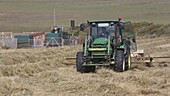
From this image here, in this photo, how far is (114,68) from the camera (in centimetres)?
1802

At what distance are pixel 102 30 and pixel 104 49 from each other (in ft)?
3.33

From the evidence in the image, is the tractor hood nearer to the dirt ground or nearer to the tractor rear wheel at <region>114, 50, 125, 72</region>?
the tractor rear wheel at <region>114, 50, 125, 72</region>

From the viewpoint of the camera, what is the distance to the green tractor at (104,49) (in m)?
18.0

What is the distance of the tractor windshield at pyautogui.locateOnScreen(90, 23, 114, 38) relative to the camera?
18609 millimetres

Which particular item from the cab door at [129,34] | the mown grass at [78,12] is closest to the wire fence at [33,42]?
the cab door at [129,34]

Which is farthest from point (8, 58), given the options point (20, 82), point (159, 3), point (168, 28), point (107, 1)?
point (107, 1)

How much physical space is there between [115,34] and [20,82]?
5583mm

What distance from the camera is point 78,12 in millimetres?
97062

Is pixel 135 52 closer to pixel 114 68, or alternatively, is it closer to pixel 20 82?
pixel 114 68

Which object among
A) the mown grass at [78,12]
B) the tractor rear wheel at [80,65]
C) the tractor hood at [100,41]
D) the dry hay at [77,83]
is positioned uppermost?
the mown grass at [78,12]

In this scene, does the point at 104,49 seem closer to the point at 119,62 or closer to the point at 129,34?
the point at 119,62

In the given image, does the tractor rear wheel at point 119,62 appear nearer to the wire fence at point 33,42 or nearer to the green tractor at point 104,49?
the green tractor at point 104,49

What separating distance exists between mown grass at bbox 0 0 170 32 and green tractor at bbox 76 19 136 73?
52.6 m

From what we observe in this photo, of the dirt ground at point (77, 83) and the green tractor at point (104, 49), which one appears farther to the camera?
the green tractor at point (104, 49)
